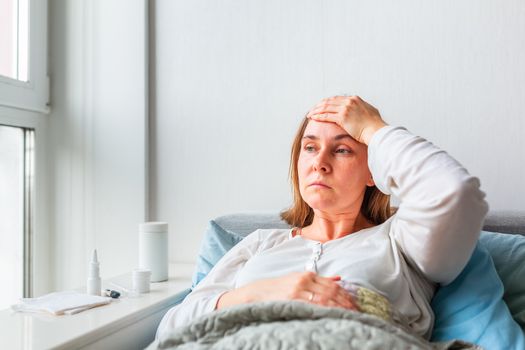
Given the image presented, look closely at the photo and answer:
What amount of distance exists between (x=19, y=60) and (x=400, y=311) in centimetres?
168

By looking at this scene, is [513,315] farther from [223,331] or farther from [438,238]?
[223,331]

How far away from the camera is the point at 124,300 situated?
1397 mm

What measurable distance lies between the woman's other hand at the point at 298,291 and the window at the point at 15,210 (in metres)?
1.20

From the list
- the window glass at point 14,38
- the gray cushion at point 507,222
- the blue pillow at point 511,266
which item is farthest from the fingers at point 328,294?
the window glass at point 14,38

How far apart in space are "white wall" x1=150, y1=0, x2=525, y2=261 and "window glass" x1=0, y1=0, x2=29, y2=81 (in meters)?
0.51

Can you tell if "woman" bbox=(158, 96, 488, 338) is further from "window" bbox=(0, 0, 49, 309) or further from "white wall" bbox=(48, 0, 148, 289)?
"window" bbox=(0, 0, 49, 309)

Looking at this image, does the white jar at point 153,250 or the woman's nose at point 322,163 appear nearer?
the woman's nose at point 322,163

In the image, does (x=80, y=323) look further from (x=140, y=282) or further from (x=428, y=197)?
(x=428, y=197)

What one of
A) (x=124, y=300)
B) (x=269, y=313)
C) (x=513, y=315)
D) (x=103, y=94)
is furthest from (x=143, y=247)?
(x=513, y=315)

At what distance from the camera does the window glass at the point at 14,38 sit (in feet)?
6.10

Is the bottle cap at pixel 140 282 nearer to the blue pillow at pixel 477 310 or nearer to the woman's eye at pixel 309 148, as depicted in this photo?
the woman's eye at pixel 309 148

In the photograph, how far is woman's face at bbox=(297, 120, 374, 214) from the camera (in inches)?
48.3

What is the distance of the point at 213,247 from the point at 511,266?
2.68 ft

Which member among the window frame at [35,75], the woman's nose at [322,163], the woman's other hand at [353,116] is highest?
the window frame at [35,75]
